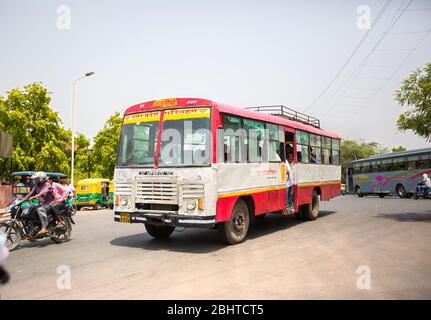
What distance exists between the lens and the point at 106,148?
4862 cm

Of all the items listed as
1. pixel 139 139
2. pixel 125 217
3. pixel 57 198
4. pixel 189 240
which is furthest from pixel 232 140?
pixel 57 198

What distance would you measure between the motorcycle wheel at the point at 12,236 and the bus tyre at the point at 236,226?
463 cm

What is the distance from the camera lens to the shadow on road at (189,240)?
877 cm

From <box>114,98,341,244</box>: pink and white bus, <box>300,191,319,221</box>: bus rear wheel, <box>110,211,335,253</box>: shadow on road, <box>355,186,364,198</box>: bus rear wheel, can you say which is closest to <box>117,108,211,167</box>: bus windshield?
<box>114,98,341,244</box>: pink and white bus

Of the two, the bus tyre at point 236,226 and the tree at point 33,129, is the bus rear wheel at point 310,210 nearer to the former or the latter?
the bus tyre at point 236,226

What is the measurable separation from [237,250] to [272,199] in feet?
9.33

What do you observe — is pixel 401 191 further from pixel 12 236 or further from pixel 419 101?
pixel 12 236

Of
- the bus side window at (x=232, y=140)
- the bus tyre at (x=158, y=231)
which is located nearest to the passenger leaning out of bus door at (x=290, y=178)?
the bus side window at (x=232, y=140)

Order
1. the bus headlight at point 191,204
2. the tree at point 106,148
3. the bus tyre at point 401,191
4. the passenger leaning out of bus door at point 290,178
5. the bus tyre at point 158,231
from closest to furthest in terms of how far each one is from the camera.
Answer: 1. the bus headlight at point 191,204
2. the bus tyre at point 158,231
3. the passenger leaning out of bus door at point 290,178
4. the bus tyre at point 401,191
5. the tree at point 106,148

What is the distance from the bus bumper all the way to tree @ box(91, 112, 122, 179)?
40701mm

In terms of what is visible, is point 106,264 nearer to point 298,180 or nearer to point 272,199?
point 272,199

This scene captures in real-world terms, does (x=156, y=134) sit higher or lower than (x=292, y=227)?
higher
